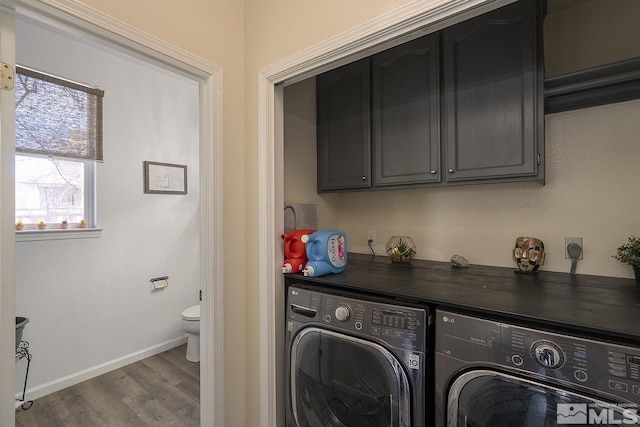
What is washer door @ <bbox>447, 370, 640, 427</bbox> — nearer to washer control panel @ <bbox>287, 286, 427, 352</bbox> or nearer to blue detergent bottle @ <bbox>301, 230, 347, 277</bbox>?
washer control panel @ <bbox>287, 286, 427, 352</bbox>

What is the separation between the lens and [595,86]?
1263mm

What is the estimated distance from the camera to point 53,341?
218 centimetres

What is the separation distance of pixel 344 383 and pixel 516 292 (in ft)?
2.73

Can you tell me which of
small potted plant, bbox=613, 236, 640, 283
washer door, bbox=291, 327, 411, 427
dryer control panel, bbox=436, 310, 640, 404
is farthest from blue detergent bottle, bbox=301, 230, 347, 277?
small potted plant, bbox=613, 236, 640, 283

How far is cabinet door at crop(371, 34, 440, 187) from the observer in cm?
158

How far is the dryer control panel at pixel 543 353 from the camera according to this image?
75cm

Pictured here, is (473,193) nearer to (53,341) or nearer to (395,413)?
(395,413)

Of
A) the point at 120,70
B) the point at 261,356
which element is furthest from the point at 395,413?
the point at 120,70

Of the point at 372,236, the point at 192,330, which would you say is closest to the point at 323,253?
the point at 372,236

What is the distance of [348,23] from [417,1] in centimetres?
29

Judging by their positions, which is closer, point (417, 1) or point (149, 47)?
point (417, 1)
